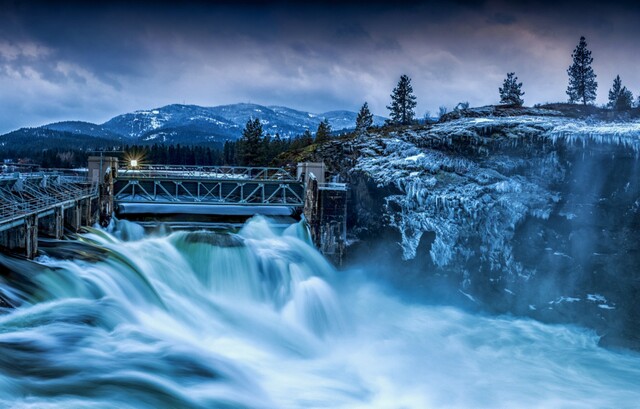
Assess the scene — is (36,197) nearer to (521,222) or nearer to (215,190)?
(215,190)

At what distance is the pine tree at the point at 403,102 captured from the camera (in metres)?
70.6

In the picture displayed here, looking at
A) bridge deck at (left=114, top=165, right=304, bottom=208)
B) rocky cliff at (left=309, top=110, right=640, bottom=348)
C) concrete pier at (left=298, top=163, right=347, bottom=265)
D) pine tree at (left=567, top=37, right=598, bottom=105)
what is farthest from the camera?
pine tree at (left=567, top=37, right=598, bottom=105)

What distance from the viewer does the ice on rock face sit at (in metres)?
29.1

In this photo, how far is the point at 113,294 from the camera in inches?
709

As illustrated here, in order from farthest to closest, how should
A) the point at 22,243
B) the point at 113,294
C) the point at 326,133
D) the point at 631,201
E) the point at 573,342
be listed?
1. the point at 326,133
2. the point at 631,201
3. the point at 573,342
4. the point at 22,243
5. the point at 113,294

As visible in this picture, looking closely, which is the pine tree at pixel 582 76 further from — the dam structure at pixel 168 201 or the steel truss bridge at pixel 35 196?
the steel truss bridge at pixel 35 196

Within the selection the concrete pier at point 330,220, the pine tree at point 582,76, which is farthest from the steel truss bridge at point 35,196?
the pine tree at point 582,76

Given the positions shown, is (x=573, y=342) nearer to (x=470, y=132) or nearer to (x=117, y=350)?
(x=470, y=132)

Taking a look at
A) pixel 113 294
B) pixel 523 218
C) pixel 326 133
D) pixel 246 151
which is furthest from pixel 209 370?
pixel 326 133

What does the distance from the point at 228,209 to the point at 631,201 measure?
27341mm

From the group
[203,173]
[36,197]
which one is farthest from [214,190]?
[36,197]

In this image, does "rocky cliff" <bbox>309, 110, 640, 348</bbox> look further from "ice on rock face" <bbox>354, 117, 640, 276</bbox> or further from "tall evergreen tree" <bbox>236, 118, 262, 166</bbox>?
"tall evergreen tree" <bbox>236, 118, 262, 166</bbox>

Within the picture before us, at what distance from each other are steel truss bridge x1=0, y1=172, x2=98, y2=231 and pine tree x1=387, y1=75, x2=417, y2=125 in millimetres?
47832

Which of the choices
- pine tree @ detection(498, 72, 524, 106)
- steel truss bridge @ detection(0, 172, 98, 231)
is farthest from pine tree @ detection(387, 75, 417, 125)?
steel truss bridge @ detection(0, 172, 98, 231)
